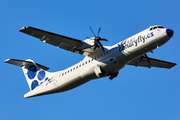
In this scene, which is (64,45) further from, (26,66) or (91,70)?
(26,66)

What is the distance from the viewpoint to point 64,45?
876 inches

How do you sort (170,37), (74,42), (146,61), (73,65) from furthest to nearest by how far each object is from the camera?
(146,61)
(73,65)
(74,42)
(170,37)

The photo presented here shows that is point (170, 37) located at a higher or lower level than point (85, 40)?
lower

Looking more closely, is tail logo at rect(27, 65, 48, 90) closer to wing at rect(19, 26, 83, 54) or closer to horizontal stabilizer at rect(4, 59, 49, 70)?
horizontal stabilizer at rect(4, 59, 49, 70)

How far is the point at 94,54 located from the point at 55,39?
3782mm

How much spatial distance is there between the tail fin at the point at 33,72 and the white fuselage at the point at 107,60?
1787 millimetres

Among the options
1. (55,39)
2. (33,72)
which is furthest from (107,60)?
(33,72)

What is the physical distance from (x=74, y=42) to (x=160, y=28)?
7.41 metres

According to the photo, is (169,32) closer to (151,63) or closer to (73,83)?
(151,63)

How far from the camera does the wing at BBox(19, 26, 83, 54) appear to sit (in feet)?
65.7

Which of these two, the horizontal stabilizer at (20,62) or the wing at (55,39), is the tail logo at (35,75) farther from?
the wing at (55,39)

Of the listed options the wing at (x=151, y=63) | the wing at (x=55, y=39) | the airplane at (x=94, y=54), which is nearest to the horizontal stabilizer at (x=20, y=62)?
the airplane at (x=94, y=54)

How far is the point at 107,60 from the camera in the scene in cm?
2125

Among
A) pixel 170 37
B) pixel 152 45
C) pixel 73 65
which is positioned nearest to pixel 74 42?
pixel 73 65
